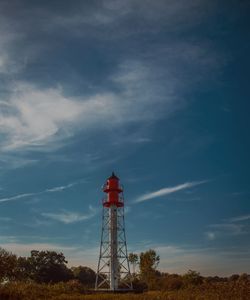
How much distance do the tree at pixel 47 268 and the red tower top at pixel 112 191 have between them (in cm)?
1658

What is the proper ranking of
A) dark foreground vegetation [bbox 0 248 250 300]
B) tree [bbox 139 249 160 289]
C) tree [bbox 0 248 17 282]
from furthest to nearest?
tree [bbox 139 249 160 289] < tree [bbox 0 248 17 282] < dark foreground vegetation [bbox 0 248 250 300]

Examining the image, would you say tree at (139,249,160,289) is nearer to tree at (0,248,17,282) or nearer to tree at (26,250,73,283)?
tree at (26,250,73,283)

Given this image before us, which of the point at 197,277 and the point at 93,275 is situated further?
the point at 93,275

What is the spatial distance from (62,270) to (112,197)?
19.5m

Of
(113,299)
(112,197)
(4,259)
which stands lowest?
(113,299)

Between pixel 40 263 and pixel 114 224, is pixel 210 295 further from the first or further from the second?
pixel 40 263

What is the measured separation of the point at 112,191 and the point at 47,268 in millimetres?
19872

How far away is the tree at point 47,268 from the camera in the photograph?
5903 cm

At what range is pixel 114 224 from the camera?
49781 mm

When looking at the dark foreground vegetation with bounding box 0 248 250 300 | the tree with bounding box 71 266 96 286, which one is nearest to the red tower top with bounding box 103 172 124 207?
the dark foreground vegetation with bounding box 0 248 250 300

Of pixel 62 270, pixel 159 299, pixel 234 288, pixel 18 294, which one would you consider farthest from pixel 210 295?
pixel 62 270

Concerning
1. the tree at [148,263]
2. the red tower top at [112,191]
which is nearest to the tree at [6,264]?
the red tower top at [112,191]

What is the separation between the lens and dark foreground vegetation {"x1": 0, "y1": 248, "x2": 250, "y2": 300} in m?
23.5

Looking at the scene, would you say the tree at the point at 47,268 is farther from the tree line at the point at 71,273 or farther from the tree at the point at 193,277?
the tree at the point at 193,277
